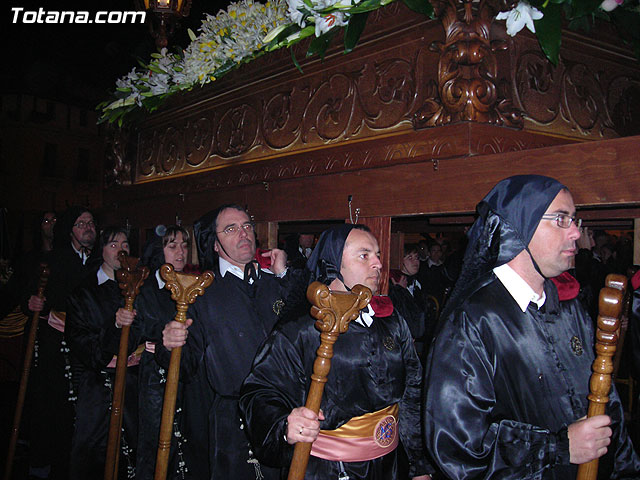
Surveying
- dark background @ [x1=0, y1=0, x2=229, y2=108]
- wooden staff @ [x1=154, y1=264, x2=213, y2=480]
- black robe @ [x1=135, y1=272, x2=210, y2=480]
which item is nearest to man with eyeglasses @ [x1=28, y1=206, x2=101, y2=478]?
black robe @ [x1=135, y1=272, x2=210, y2=480]

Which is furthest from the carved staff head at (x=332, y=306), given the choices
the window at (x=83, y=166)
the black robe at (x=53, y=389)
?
the window at (x=83, y=166)

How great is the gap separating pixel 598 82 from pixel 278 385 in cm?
244

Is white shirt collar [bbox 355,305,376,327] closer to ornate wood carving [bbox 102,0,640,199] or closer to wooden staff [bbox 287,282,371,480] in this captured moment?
wooden staff [bbox 287,282,371,480]

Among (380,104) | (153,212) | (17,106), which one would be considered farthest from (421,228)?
(17,106)

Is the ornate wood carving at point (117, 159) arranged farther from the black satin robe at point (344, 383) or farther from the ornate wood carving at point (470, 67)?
the ornate wood carving at point (470, 67)

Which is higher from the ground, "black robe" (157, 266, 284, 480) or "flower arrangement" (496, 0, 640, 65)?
"flower arrangement" (496, 0, 640, 65)

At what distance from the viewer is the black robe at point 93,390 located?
14.6 feet

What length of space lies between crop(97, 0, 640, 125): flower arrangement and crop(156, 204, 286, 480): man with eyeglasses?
1195 mm

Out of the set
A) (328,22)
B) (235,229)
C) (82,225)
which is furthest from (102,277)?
(328,22)

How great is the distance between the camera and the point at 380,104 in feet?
10.1

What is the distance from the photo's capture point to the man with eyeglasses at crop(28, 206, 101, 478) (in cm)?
534

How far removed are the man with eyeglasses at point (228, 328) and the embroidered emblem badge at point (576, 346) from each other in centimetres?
199

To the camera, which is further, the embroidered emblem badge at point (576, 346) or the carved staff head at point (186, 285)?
the carved staff head at point (186, 285)

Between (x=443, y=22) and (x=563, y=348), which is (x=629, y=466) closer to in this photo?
(x=563, y=348)
